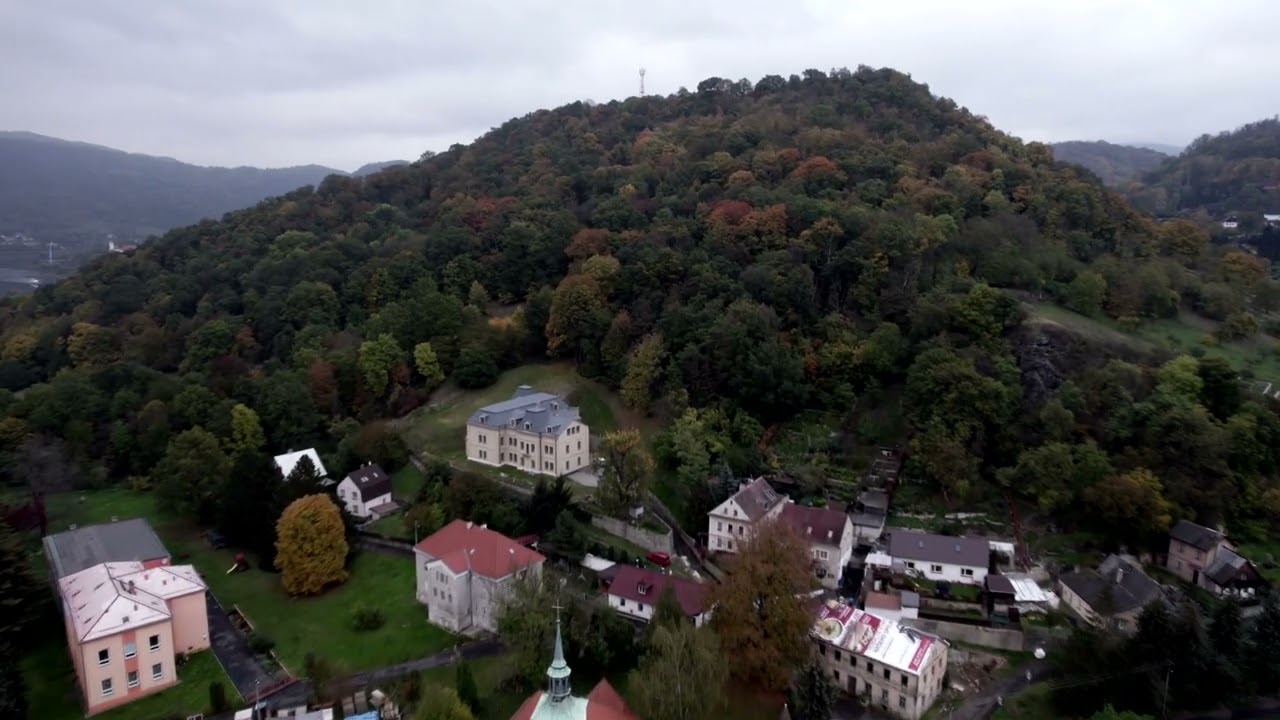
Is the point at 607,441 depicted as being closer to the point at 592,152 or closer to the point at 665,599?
the point at 665,599

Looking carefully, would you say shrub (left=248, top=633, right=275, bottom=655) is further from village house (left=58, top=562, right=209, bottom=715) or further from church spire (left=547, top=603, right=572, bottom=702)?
church spire (left=547, top=603, right=572, bottom=702)

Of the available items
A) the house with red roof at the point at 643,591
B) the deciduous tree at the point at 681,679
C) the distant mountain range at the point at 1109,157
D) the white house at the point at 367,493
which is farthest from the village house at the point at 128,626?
the distant mountain range at the point at 1109,157

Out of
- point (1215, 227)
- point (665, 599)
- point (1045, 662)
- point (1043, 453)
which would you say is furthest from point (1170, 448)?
point (1215, 227)

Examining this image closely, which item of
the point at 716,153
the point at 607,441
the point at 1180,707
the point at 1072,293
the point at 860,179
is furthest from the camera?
the point at 716,153

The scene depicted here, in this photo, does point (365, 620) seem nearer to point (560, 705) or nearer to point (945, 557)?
point (560, 705)

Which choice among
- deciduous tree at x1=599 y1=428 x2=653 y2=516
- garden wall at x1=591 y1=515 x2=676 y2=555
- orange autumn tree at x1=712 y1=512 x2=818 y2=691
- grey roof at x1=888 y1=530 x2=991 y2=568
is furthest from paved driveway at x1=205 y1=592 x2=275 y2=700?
grey roof at x1=888 y1=530 x2=991 y2=568

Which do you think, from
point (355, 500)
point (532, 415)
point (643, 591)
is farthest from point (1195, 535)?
point (355, 500)
